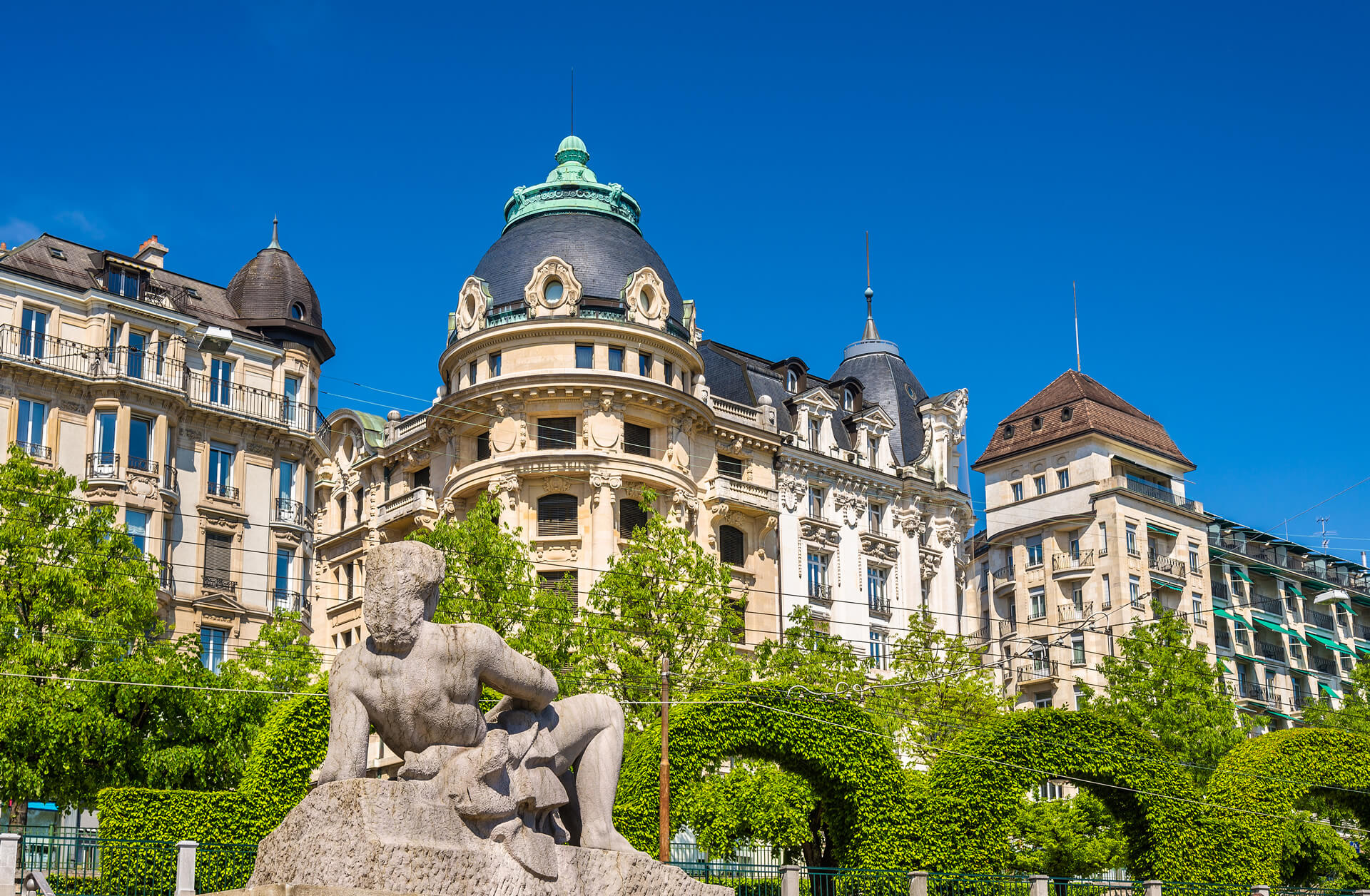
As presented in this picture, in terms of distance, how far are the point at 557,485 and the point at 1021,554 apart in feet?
103

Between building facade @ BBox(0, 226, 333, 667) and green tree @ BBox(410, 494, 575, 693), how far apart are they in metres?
10.8

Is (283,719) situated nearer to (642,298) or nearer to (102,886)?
(102,886)

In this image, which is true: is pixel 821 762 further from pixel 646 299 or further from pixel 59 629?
pixel 646 299

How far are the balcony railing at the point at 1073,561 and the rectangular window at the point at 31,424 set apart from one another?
4493 centimetres

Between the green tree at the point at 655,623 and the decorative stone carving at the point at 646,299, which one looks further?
the decorative stone carving at the point at 646,299

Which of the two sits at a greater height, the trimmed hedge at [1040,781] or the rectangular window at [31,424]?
the rectangular window at [31,424]

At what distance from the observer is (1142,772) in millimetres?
28344

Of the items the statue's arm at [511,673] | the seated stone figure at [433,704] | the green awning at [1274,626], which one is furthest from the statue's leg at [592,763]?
the green awning at [1274,626]

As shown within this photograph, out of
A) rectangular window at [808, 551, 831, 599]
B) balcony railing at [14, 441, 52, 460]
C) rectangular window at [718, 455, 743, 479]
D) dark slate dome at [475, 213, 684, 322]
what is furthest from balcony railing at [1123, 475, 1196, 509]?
balcony railing at [14, 441, 52, 460]

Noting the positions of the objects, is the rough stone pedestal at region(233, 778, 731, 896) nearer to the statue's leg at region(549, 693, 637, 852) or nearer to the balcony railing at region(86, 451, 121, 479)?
the statue's leg at region(549, 693, 637, 852)

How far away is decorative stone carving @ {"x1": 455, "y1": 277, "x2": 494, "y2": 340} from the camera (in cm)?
5419

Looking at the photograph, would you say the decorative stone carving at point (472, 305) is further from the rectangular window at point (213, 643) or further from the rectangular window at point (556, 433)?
the rectangular window at point (213, 643)

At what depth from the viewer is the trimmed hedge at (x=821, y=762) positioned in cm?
2648

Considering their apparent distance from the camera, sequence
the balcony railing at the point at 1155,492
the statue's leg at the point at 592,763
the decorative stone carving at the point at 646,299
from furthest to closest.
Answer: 1. the balcony railing at the point at 1155,492
2. the decorative stone carving at the point at 646,299
3. the statue's leg at the point at 592,763
